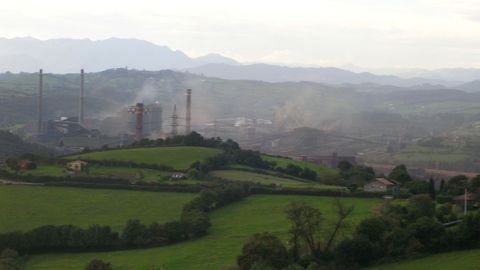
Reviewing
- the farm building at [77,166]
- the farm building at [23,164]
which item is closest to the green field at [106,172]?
the farm building at [77,166]

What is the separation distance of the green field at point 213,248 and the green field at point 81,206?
9.19 feet

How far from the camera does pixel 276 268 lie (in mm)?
20453

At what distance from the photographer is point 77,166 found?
44.2 m

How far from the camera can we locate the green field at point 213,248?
24141 millimetres

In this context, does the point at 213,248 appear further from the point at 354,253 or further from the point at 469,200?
the point at 469,200

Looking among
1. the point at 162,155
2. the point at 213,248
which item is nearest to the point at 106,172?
the point at 162,155

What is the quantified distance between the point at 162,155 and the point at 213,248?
25.6 m

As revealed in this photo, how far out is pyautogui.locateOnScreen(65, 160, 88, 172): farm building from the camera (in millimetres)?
43688

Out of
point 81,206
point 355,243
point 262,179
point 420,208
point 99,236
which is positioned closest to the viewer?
point 355,243

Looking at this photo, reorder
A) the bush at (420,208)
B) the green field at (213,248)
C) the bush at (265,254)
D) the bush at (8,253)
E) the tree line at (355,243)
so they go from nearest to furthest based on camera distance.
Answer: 1. the bush at (265,254)
2. the tree line at (355,243)
3. the green field at (213,248)
4. the bush at (8,253)
5. the bush at (420,208)

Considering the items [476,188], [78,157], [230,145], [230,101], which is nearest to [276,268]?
[476,188]

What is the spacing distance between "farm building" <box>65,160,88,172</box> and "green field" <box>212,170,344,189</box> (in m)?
8.15

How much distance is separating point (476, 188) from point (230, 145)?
93.8 feet

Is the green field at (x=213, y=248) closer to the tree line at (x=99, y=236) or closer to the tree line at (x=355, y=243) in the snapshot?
the tree line at (x=99, y=236)
